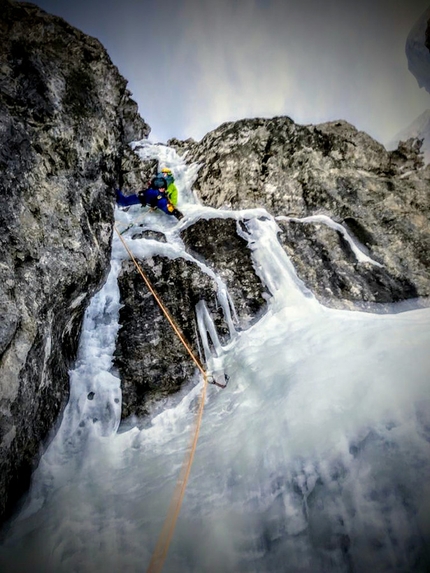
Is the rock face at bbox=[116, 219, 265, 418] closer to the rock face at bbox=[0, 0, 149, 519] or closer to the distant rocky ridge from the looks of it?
the distant rocky ridge

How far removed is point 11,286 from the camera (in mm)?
3150

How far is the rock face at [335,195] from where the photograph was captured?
609 cm

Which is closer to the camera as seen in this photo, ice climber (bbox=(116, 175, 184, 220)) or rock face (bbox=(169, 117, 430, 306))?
rock face (bbox=(169, 117, 430, 306))

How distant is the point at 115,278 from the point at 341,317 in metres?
4.53

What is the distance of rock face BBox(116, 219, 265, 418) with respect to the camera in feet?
16.4

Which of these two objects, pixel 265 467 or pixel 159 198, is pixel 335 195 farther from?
pixel 265 467

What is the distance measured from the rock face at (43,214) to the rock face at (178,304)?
0.89 m

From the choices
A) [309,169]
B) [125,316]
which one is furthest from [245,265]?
[309,169]

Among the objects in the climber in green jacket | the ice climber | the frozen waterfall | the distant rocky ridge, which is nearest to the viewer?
the frozen waterfall

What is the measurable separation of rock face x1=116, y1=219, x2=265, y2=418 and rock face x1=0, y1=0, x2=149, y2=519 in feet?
2.92

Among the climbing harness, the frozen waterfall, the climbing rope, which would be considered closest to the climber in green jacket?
the frozen waterfall

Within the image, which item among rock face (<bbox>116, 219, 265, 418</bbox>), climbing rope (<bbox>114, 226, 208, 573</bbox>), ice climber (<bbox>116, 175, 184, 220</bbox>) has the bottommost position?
climbing rope (<bbox>114, 226, 208, 573</bbox>)

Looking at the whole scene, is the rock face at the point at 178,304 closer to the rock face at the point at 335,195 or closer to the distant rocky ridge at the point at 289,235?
the distant rocky ridge at the point at 289,235

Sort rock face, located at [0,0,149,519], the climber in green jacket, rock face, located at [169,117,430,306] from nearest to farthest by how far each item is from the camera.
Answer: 1. rock face, located at [0,0,149,519]
2. rock face, located at [169,117,430,306]
3. the climber in green jacket
